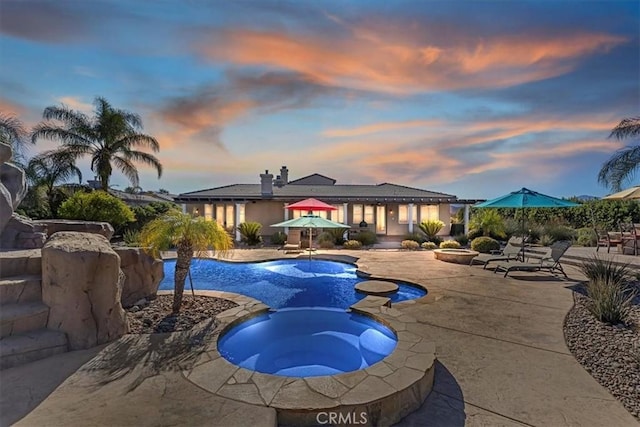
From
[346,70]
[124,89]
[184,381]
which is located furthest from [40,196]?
[184,381]

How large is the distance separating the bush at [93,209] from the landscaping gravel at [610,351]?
17.4 metres

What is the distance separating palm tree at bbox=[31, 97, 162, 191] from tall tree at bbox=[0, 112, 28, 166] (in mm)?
7342

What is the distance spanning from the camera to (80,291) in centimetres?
434

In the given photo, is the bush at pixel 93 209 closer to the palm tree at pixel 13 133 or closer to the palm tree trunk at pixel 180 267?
the palm tree at pixel 13 133

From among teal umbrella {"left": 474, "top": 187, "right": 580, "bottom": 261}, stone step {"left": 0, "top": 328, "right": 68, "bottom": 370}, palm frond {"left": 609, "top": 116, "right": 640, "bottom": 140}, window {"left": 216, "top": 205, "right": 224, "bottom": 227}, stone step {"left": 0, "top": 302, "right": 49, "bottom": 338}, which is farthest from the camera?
window {"left": 216, "top": 205, "right": 224, "bottom": 227}

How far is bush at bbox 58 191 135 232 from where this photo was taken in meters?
13.6

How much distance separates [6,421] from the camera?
278 centimetres

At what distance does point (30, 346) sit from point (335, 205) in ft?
63.1

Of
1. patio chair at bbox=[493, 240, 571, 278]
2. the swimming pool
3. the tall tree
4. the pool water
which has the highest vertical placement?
the tall tree

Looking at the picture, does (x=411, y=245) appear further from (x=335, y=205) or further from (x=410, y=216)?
(x=335, y=205)

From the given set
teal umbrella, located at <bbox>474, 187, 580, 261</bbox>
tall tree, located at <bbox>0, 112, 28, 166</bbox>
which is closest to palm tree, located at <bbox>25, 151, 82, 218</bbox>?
tall tree, located at <bbox>0, 112, 28, 166</bbox>

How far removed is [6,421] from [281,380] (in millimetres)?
2654

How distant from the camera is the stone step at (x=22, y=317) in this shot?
3.99 m

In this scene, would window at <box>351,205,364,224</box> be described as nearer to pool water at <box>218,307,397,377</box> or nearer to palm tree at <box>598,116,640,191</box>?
palm tree at <box>598,116,640,191</box>
